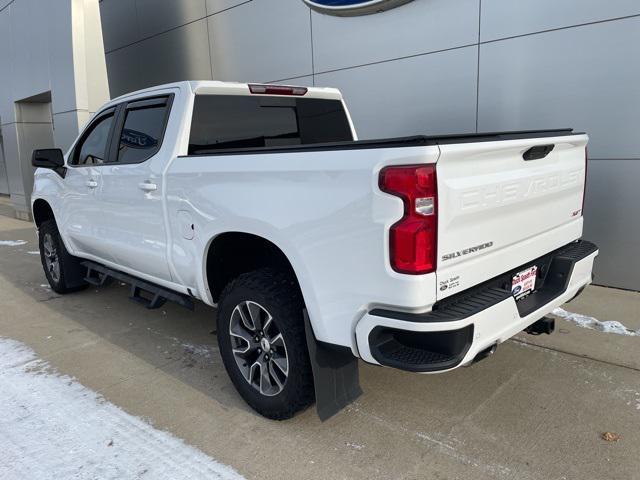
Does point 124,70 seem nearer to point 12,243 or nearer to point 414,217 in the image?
point 12,243

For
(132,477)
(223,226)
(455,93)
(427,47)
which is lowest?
(132,477)

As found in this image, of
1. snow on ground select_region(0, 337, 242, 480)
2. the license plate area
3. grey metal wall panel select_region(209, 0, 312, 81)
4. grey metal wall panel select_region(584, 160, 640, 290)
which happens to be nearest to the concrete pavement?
snow on ground select_region(0, 337, 242, 480)

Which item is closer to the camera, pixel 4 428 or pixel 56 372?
pixel 4 428

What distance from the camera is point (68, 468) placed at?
9.01 ft

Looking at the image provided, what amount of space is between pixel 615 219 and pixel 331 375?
3.89 meters

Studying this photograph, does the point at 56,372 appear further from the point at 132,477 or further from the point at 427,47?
the point at 427,47

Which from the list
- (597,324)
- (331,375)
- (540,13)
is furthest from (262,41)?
(331,375)

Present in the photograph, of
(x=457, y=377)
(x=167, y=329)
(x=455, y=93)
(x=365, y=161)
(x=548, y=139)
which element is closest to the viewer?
(x=365, y=161)

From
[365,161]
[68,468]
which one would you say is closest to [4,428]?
[68,468]

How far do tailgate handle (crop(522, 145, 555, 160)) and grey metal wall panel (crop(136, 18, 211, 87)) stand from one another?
797 centimetres

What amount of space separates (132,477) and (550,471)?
6.80ft

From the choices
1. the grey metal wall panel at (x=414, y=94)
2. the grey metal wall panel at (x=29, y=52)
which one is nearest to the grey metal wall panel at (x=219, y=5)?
the grey metal wall panel at (x=414, y=94)

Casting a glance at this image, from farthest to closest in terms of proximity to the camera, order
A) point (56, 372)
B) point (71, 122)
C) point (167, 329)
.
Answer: point (71, 122), point (167, 329), point (56, 372)

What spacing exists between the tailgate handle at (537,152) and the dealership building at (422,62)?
283cm
